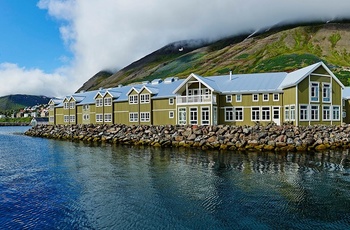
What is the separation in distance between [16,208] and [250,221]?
11.4 metres

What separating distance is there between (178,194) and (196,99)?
30540 mm

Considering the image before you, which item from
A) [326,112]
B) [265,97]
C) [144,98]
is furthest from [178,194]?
[144,98]

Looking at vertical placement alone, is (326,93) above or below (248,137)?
above

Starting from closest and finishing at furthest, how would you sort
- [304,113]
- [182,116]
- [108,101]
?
[304,113], [182,116], [108,101]

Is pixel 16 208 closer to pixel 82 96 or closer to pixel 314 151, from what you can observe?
pixel 314 151

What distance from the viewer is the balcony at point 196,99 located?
45181 mm

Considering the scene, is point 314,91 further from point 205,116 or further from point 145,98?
point 145,98

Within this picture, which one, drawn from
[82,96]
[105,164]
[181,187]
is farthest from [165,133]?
[82,96]

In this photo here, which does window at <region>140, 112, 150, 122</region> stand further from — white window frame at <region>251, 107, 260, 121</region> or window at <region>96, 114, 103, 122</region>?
white window frame at <region>251, 107, 260, 121</region>

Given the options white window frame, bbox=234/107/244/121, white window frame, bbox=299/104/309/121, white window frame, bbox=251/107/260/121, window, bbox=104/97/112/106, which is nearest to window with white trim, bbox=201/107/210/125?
white window frame, bbox=234/107/244/121

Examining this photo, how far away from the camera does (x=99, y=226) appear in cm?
1260

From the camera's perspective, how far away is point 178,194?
16.9 metres

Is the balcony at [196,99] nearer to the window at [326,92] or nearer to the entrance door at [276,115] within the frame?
the entrance door at [276,115]

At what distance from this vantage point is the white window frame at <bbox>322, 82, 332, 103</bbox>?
4197 centimetres
